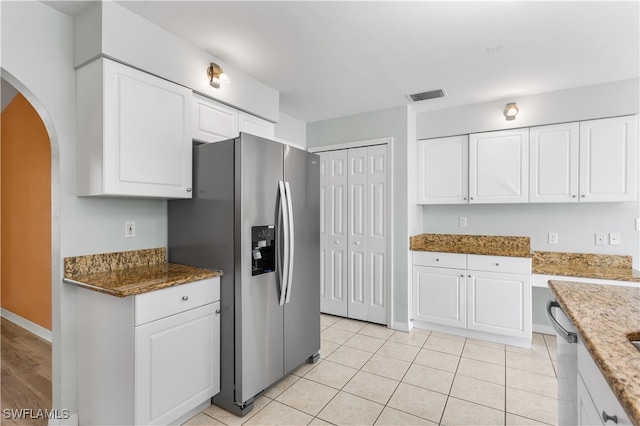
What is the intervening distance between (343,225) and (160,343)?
8.40 feet

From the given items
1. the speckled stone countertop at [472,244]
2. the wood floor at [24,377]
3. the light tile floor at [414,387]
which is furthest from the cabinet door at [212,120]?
the speckled stone countertop at [472,244]

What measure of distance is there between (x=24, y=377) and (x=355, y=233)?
3.27 metres

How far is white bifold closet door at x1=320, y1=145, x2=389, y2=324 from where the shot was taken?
373 centimetres

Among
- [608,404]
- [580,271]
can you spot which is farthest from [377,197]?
[608,404]

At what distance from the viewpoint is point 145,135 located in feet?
6.65

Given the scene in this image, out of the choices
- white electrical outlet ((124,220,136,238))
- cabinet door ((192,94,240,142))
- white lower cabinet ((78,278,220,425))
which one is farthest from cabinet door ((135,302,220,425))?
cabinet door ((192,94,240,142))

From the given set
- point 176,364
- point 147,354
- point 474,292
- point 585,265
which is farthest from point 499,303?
point 147,354

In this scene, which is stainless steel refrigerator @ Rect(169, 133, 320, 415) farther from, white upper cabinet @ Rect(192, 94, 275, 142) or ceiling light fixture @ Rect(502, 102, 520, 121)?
ceiling light fixture @ Rect(502, 102, 520, 121)

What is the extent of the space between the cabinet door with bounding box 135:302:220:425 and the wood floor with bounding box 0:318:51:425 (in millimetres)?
852

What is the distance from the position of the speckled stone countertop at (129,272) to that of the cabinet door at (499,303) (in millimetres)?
2598

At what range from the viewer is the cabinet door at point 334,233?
3.97 metres

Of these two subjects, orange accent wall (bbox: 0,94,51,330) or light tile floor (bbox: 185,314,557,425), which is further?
orange accent wall (bbox: 0,94,51,330)

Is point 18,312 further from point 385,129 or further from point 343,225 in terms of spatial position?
point 385,129

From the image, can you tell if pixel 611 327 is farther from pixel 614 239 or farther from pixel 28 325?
pixel 28 325
